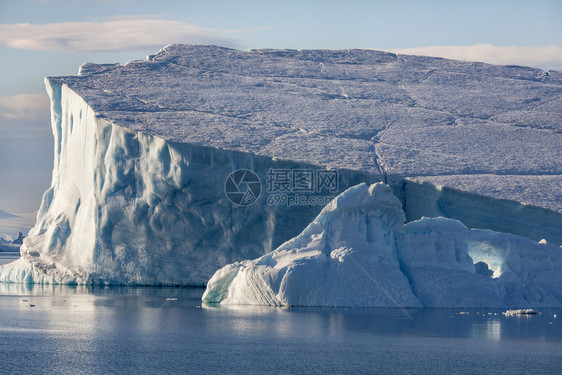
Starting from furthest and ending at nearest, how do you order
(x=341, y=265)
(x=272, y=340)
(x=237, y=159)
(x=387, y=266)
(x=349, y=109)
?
(x=349, y=109), (x=237, y=159), (x=387, y=266), (x=341, y=265), (x=272, y=340)

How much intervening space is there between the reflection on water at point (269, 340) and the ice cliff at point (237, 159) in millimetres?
3257

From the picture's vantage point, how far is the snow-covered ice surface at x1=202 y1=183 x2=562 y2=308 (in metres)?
15.5

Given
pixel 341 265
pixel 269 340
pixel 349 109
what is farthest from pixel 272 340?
pixel 349 109

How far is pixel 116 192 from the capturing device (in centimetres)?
2091

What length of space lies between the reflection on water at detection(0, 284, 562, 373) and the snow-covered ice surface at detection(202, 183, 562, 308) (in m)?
0.31

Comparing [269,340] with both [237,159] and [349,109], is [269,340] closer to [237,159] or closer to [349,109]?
[237,159]

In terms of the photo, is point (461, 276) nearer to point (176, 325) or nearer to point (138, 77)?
point (176, 325)

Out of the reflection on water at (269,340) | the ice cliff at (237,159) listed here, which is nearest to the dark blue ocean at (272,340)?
the reflection on water at (269,340)

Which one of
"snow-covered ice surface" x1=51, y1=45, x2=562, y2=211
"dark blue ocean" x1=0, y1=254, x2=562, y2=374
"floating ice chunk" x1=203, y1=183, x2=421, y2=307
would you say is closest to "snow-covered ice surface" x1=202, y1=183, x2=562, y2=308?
"floating ice chunk" x1=203, y1=183, x2=421, y2=307

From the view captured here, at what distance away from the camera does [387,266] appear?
15.5 m

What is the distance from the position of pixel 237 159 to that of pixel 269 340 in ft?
25.0

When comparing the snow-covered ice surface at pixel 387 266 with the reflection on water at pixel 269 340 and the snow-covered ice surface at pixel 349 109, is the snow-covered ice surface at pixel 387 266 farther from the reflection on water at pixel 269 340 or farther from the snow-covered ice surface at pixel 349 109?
the snow-covered ice surface at pixel 349 109

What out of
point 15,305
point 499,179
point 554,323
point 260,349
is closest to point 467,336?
point 554,323

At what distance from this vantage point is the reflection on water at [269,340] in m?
11.0
